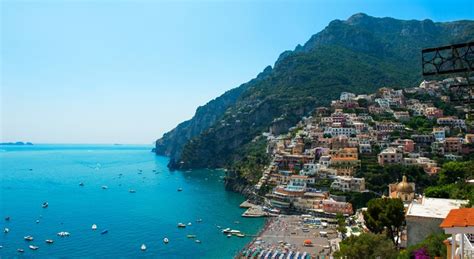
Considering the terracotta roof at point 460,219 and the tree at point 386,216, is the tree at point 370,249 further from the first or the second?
the terracotta roof at point 460,219

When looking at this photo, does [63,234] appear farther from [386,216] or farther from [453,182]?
[453,182]

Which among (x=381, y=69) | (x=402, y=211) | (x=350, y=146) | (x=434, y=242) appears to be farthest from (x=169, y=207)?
(x=381, y=69)

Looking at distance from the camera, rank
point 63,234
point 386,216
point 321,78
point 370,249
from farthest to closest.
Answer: point 321,78 → point 63,234 → point 386,216 → point 370,249

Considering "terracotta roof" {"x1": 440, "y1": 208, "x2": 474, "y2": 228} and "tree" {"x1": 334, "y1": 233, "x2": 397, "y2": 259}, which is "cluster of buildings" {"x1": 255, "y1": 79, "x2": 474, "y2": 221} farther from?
"terracotta roof" {"x1": 440, "y1": 208, "x2": 474, "y2": 228}

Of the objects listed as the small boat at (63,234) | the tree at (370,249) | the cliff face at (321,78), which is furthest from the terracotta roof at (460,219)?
the cliff face at (321,78)

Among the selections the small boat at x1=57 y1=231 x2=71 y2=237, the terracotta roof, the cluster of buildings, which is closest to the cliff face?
the cluster of buildings

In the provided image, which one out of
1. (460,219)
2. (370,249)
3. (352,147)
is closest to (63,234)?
(370,249)

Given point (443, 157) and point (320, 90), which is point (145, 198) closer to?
point (443, 157)
